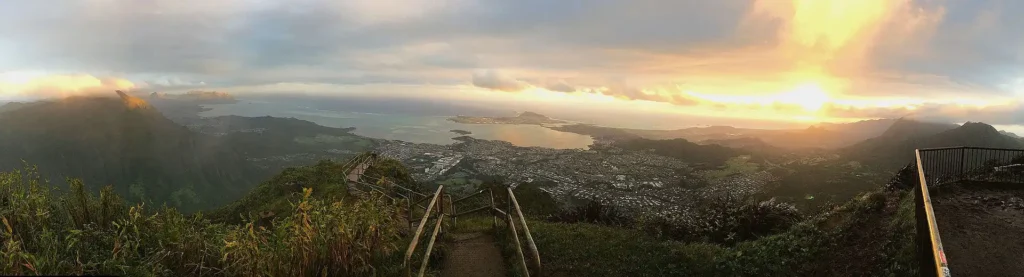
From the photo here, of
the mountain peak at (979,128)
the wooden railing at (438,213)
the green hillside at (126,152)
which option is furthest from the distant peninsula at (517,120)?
the wooden railing at (438,213)

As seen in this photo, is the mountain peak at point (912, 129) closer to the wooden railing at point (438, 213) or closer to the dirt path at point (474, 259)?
the wooden railing at point (438, 213)

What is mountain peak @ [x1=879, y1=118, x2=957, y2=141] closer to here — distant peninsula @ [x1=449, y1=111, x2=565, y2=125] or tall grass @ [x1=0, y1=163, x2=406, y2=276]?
distant peninsula @ [x1=449, y1=111, x2=565, y2=125]

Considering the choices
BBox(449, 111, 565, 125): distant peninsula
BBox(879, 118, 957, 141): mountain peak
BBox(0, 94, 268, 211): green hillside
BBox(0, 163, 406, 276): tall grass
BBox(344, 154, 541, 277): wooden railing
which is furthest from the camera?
BBox(449, 111, 565, 125): distant peninsula

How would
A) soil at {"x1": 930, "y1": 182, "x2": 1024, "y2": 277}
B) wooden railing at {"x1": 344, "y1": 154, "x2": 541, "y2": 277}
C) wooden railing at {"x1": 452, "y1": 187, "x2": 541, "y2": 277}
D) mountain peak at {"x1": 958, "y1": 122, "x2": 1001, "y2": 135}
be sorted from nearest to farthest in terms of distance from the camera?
wooden railing at {"x1": 452, "y1": 187, "x2": 541, "y2": 277} → wooden railing at {"x1": 344, "y1": 154, "x2": 541, "y2": 277} → soil at {"x1": 930, "y1": 182, "x2": 1024, "y2": 277} → mountain peak at {"x1": 958, "y1": 122, "x2": 1001, "y2": 135}

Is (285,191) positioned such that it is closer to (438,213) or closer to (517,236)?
(438,213)

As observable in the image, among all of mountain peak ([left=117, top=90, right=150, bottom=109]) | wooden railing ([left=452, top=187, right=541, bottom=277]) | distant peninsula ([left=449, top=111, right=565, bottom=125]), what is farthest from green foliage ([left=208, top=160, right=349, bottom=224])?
mountain peak ([left=117, top=90, right=150, bottom=109])

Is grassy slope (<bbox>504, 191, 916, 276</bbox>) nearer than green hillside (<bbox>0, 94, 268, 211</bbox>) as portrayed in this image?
Yes

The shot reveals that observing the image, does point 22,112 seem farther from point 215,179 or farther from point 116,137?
point 215,179
